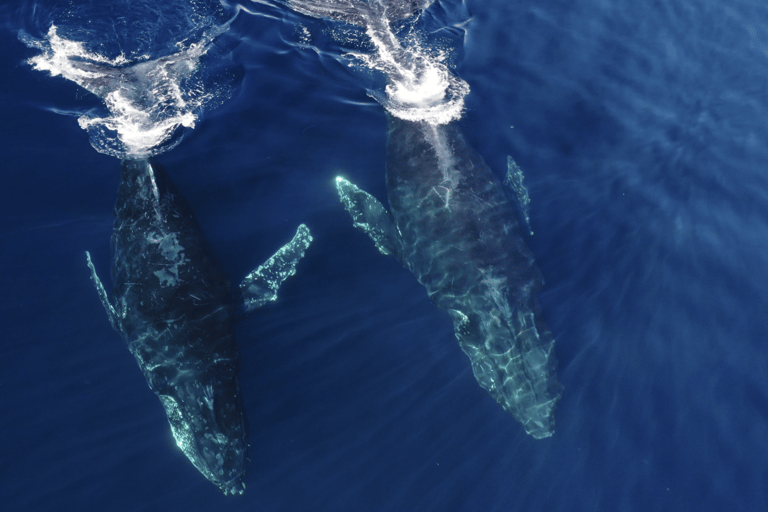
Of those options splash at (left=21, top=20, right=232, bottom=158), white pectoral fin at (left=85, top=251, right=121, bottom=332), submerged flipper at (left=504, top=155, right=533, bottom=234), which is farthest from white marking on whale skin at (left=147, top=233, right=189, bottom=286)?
submerged flipper at (left=504, top=155, right=533, bottom=234)

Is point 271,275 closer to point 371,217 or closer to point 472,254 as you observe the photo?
point 371,217

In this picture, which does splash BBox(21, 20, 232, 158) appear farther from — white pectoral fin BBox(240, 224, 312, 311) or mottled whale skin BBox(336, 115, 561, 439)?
mottled whale skin BBox(336, 115, 561, 439)

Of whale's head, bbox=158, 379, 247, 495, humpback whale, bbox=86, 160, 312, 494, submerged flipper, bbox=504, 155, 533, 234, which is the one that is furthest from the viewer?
submerged flipper, bbox=504, 155, 533, 234

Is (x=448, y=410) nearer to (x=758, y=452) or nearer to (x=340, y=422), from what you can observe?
(x=340, y=422)

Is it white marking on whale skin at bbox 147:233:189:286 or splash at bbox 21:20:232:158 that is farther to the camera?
splash at bbox 21:20:232:158

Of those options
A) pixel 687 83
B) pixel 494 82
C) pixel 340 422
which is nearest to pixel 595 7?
pixel 687 83

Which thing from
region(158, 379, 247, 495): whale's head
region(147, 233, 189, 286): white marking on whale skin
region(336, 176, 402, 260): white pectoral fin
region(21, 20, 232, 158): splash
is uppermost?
region(21, 20, 232, 158): splash

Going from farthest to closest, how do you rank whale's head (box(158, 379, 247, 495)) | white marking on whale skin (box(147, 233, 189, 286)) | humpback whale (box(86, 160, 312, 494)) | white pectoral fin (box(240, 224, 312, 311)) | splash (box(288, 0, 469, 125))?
splash (box(288, 0, 469, 125)) → white pectoral fin (box(240, 224, 312, 311)) → white marking on whale skin (box(147, 233, 189, 286)) → humpback whale (box(86, 160, 312, 494)) → whale's head (box(158, 379, 247, 495))

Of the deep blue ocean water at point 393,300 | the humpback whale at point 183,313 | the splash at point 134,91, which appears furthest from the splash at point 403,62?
the humpback whale at point 183,313

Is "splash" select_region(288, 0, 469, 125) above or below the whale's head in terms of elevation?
above
